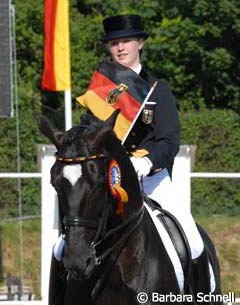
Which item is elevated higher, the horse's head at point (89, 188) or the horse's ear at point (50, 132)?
the horse's ear at point (50, 132)

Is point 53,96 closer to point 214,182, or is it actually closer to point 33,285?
point 214,182

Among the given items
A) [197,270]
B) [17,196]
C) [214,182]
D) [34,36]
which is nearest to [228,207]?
[214,182]

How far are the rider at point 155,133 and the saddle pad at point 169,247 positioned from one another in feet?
0.61

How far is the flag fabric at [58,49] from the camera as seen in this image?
11266mm

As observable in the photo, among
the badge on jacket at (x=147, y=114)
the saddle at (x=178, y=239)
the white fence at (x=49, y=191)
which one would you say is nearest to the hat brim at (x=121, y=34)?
the badge on jacket at (x=147, y=114)

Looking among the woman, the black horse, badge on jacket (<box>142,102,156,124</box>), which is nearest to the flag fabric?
the woman

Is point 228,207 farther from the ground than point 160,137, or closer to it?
closer to it

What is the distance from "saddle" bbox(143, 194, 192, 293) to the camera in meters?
6.24

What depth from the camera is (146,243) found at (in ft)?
19.4

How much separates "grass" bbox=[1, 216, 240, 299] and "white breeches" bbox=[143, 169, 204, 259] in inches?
202

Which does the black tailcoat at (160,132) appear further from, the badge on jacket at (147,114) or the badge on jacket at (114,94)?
the badge on jacket at (114,94)

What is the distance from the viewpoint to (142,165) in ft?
19.7

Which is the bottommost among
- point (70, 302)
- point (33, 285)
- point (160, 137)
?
point (33, 285)

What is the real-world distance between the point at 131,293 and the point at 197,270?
837mm
